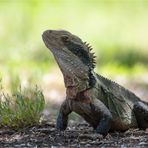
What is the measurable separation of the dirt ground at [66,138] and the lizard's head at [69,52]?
69 centimetres

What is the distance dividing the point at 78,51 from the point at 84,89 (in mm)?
429

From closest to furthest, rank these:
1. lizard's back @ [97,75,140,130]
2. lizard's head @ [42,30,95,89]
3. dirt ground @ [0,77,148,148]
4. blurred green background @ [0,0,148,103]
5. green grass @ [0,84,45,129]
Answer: dirt ground @ [0,77,148,148]
lizard's head @ [42,30,95,89]
lizard's back @ [97,75,140,130]
green grass @ [0,84,45,129]
blurred green background @ [0,0,148,103]

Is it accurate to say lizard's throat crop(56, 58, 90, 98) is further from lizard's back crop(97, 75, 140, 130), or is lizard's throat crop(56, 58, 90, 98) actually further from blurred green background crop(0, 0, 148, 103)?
blurred green background crop(0, 0, 148, 103)

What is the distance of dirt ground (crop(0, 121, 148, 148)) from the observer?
8.11 meters

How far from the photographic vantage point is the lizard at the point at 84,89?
8516 mm

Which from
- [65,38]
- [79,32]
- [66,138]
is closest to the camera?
[66,138]

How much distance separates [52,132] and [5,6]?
40.2ft

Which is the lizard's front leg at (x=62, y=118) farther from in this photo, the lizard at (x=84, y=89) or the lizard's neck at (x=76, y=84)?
the lizard's neck at (x=76, y=84)

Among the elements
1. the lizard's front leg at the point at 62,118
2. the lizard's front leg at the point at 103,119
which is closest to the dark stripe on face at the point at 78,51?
the lizard's front leg at the point at 103,119

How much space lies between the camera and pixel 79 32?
1948cm

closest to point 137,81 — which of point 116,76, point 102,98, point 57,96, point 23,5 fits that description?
point 116,76

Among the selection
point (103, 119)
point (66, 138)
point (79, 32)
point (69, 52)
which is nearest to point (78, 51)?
point (69, 52)

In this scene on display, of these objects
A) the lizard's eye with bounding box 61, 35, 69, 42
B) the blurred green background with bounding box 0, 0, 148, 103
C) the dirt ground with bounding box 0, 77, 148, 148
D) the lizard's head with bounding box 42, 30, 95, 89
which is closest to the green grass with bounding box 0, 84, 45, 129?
the dirt ground with bounding box 0, 77, 148, 148

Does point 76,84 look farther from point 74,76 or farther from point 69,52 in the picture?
point 69,52
